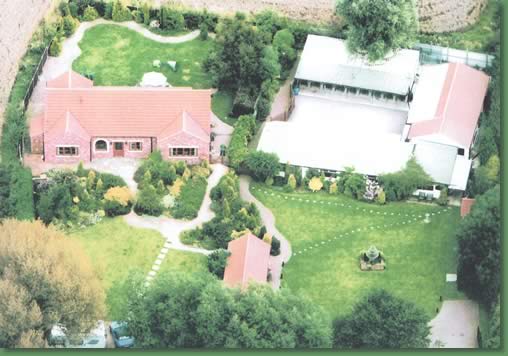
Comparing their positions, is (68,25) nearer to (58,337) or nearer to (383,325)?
(58,337)

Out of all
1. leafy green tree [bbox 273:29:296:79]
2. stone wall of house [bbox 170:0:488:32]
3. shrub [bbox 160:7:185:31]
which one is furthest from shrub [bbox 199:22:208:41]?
leafy green tree [bbox 273:29:296:79]

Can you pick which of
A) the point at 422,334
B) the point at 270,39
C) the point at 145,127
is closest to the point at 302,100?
the point at 270,39

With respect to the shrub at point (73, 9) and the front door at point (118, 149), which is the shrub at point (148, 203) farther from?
the shrub at point (73, 9)

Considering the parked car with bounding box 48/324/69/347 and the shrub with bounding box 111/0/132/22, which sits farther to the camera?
the shrub with bounding box 111/0/132/22

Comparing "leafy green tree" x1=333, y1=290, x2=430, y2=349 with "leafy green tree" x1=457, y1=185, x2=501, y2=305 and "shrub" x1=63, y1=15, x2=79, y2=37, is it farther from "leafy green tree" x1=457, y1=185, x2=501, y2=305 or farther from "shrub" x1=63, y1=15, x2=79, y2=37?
"shrub" x1=63, y1=15, x2=79, y2=37

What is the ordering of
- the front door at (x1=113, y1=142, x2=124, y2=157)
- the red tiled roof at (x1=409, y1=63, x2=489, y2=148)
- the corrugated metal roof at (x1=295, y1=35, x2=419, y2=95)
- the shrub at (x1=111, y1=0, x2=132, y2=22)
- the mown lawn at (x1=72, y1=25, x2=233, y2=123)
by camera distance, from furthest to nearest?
the shrub at (x1=111, y1=0, x2=132, y2=22)
the mown lawn at (x1=72, y1=25, x2=233, y2=123)
the corrugated metal roof at (x1=295, y1=35, x2=419, y2=95)
the red tiled roof at (x1=409, y1=63, x2=489, y2=148)
the front door at (x1=113, y1=142, x2=124, y2=157)

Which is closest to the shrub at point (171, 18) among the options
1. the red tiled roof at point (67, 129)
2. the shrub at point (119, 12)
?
the shrub at point (119, 12)

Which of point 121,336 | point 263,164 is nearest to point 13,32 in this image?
point 263,164
